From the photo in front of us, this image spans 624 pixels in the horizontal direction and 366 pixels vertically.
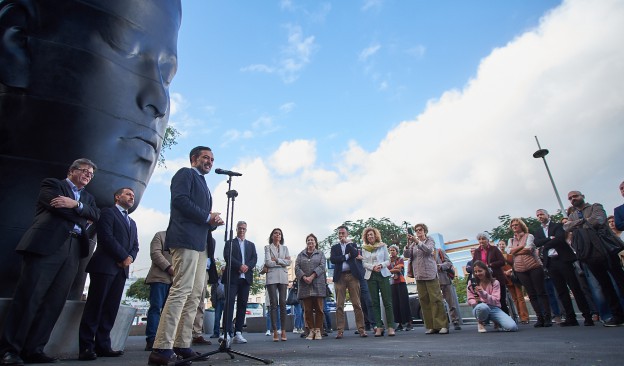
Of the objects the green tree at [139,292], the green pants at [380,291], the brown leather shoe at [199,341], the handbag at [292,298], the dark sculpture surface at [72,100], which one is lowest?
the brown leather shoe at [199,341]

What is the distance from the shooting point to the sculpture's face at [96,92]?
3943mm

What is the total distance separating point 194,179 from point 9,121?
6.70 feet

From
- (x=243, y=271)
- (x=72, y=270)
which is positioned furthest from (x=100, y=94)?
A: (x=243, y=271)

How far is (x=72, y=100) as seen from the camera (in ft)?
13.3

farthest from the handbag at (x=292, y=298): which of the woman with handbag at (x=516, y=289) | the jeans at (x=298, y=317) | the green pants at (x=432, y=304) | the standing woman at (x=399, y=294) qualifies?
the woman with handbag at (x=516, y=289)

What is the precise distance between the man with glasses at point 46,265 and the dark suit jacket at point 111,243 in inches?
16.7

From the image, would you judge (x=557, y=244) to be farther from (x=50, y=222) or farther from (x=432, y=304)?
(x=50, y=222)

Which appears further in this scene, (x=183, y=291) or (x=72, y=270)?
(x=72, y=270)

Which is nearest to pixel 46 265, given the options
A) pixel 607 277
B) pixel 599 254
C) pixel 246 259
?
pixel 246 259

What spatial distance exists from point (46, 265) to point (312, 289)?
160 inches

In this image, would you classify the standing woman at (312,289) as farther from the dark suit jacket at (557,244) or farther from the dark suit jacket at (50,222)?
the dark suit jacket at (50,222)

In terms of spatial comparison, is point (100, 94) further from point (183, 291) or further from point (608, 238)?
point (608, 238)

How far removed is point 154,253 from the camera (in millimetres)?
5348

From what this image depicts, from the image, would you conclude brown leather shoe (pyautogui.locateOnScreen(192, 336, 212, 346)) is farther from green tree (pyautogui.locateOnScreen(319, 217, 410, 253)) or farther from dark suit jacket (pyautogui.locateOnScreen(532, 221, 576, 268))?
green tree (pyautogui.locateOnScreen(319, 217, 410, 253))
